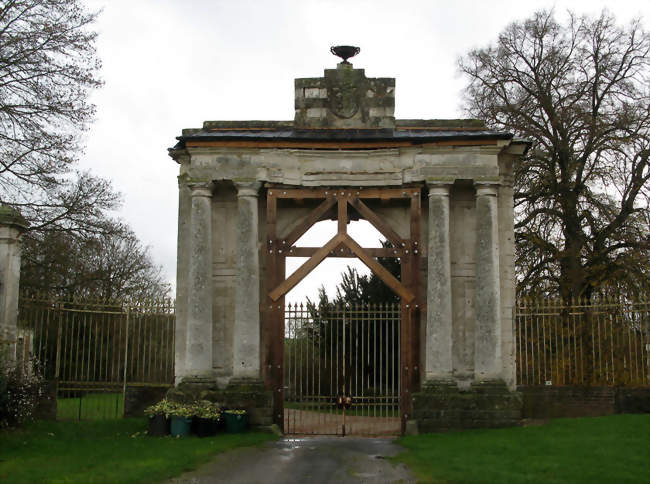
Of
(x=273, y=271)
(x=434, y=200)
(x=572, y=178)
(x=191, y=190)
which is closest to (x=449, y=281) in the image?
(x=434, y=200)

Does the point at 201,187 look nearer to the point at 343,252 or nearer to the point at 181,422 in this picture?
the point at 343,252

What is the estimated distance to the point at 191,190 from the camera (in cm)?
1447

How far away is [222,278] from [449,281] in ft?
14.3

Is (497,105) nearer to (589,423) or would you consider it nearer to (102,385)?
(589,423)

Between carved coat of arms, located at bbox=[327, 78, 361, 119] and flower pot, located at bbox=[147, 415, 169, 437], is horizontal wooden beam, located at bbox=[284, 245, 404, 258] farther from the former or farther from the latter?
flower pot, located at bbox=[147, 415, 169, 437]

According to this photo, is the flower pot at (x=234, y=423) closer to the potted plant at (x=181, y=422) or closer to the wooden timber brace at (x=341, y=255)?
the potted plant at (x=181, y=422)

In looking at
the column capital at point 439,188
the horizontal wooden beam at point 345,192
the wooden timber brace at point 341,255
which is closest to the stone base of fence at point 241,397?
the wooden timber brace at point 341,255

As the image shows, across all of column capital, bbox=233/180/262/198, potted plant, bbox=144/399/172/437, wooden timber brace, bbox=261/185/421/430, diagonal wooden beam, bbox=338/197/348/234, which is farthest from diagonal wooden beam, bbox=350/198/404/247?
potted plant, bbox=144/399/172/437

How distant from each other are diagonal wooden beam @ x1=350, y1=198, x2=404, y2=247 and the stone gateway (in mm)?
26

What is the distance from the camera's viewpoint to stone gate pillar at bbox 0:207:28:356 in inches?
522

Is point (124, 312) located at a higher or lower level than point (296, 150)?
lower

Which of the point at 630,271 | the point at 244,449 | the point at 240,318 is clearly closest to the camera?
the point at 244,449

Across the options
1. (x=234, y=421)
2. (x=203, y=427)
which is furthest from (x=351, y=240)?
(x=203, y=427)

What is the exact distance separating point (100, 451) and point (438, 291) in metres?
6.47
